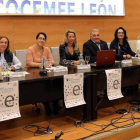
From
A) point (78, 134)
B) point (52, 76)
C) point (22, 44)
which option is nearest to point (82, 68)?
point (52, 76)

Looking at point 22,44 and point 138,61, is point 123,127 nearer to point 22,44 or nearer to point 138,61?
point 138,61

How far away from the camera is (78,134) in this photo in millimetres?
2846

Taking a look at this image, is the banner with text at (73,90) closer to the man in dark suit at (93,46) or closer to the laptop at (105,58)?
the laptop at (105,58)

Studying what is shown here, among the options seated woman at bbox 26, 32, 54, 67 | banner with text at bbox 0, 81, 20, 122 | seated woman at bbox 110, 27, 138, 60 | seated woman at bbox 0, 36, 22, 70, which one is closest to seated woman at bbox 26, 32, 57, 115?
seated woman at bbox 26, 32, 54, 67

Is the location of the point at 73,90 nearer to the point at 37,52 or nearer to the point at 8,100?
the point at 8,100

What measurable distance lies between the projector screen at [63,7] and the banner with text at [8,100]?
2.20 metres

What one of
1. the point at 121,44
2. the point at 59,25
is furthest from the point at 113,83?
the point at 59,25

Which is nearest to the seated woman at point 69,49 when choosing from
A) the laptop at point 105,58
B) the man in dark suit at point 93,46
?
the man in dark suit at point 93,46

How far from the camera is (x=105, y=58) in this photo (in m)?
3.34

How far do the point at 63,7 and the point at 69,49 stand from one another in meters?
1.42

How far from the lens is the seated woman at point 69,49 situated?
3.84m

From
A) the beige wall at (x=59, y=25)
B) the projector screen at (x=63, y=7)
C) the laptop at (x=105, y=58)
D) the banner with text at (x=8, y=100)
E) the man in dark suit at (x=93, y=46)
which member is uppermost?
the projector screen at (x=63, y=7)

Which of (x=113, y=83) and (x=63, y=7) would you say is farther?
(x=63, y=7)

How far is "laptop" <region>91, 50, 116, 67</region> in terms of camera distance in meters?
3.25
